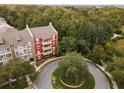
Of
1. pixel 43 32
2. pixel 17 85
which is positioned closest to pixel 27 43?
pixel 43 32

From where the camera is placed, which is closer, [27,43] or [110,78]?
[110,78]

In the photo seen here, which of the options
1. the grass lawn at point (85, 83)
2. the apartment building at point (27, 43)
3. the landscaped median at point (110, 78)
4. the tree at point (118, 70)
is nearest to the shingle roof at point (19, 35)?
the apartment building at point (27, 43)

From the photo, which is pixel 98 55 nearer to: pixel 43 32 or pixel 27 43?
pixel 43 32

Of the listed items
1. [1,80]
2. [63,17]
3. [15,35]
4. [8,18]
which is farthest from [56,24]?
[1,80]

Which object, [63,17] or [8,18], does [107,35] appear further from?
[8,18]

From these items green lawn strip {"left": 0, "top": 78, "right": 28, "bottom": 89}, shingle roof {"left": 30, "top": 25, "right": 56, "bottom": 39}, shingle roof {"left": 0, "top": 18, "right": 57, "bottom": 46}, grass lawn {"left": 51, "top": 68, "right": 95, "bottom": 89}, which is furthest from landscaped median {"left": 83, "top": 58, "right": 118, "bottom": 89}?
green lawn strip {"left": 0, "top": 78, "right": 28, "bottom": 89}

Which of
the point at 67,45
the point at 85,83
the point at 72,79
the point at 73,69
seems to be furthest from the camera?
the point at 67,45

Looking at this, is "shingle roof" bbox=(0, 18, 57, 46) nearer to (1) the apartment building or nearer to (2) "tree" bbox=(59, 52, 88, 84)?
(1) the apartment building
